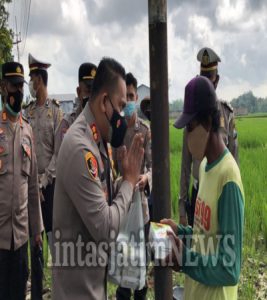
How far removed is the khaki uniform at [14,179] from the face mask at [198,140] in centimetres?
155

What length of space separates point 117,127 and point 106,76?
23 centimetres

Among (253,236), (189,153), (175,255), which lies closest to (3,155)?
(189,153)

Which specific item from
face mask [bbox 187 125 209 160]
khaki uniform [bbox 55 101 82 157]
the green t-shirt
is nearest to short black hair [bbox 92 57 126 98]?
face mask [bbox 187 125 209 160]

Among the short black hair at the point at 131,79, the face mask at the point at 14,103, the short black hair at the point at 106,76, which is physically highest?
the short black hair at the point at 131,79

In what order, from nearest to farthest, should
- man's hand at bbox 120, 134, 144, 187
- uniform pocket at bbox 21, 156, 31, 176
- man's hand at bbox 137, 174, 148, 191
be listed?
man's hand at bbox 120, 134, 144, 187 → uniform pocket at bbox 21, 156, 31, 176 → man's hand at bbox 137, 174, 148, 191

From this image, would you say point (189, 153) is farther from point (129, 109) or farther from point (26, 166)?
point (26, 166)

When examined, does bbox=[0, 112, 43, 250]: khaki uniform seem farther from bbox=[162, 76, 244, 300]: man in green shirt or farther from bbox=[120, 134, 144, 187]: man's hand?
bbox=[162, 76, 244, 300]: man in green shirt

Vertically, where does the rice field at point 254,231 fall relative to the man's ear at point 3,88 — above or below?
below

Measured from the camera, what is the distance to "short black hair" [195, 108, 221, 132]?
65.5 inches

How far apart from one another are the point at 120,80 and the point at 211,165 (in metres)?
0.54

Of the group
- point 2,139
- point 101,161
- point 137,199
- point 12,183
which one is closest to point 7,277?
point 12,183

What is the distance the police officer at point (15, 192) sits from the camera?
9.29 ft

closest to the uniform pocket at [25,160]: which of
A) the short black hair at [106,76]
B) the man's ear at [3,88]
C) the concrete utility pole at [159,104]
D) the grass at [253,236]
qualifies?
the man's ear at [3,88]

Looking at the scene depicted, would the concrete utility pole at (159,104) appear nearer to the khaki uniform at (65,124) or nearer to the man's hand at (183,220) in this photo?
the man's hand at (183,220)
